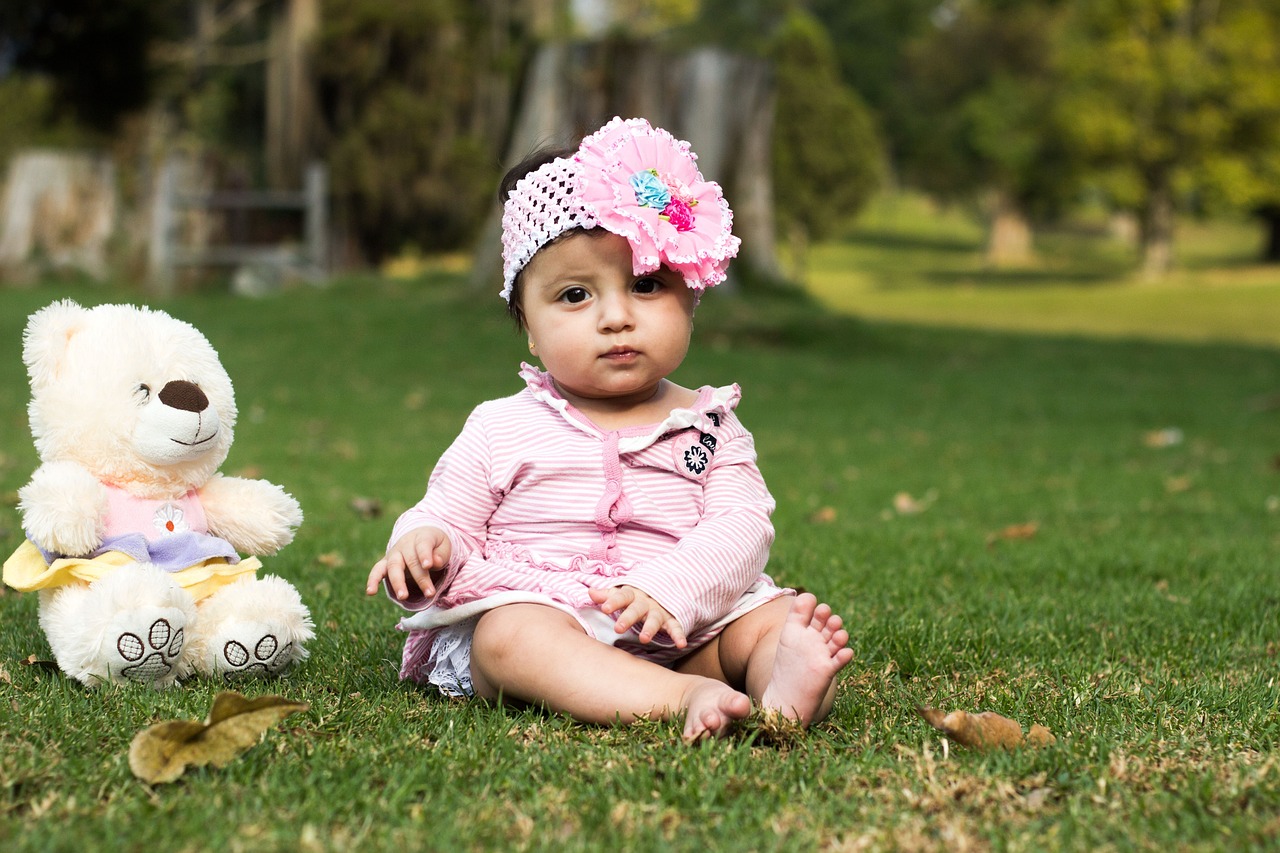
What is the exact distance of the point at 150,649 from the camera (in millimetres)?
2662

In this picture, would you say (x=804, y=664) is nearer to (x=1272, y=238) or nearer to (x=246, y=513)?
(x=246, y=513)

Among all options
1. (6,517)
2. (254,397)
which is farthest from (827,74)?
(6,517)

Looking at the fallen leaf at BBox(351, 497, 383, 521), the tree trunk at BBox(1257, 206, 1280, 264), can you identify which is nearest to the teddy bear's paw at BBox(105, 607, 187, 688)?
the fallen leaf at BBox(351, 497, 383, 521)

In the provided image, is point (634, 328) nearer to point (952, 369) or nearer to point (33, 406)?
point (33, 406)

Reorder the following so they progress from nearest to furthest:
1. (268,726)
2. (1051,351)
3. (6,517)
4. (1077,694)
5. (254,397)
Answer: (268,726)
(1077,694)
(6,517)
(254,397)
(1051,351)

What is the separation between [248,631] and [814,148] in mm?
34814

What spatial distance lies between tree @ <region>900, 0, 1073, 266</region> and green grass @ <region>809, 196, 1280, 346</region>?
2.10 m

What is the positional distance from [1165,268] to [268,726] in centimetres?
3715

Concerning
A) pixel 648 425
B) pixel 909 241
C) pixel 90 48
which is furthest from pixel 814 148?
pixel 648 425

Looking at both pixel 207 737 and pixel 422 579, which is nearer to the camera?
pixel 207 737

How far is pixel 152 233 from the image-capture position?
18625 mm

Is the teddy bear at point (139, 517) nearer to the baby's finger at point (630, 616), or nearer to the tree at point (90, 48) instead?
the baby's finger at point (630, 616)

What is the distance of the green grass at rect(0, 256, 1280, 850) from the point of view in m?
2.02

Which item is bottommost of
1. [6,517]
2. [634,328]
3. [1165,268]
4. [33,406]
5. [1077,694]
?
[1165,268]
